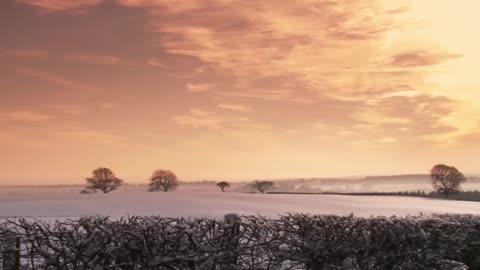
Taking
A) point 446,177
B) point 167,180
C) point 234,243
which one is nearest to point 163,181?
point 167,180

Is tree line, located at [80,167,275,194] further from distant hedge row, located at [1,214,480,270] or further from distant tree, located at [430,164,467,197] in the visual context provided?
distant hedge row, located at [1,214,480,270]

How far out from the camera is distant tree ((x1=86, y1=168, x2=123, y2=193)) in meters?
79.0

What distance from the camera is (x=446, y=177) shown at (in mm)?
63250

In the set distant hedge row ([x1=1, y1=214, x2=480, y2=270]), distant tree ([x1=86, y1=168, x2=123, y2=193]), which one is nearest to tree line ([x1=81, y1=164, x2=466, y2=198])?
distant tree ([x1=86, y1=168, x2=123, y2=193])

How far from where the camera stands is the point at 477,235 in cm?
1058

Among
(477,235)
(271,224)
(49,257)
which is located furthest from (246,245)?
(477,235)

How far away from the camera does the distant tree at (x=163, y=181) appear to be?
81.9m

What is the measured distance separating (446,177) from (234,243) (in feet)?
200

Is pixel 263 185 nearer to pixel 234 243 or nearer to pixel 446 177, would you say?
pixel 446 177

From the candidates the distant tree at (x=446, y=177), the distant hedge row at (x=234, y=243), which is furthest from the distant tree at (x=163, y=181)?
the distant hedge row at (x=234, y=243)

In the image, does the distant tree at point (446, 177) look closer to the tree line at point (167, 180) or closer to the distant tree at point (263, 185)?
the tree line at point (167, 180)

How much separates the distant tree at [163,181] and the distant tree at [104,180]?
5.03m

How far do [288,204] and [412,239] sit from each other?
25288 mm

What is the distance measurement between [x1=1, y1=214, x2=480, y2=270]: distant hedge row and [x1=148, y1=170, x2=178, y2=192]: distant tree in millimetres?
73201
